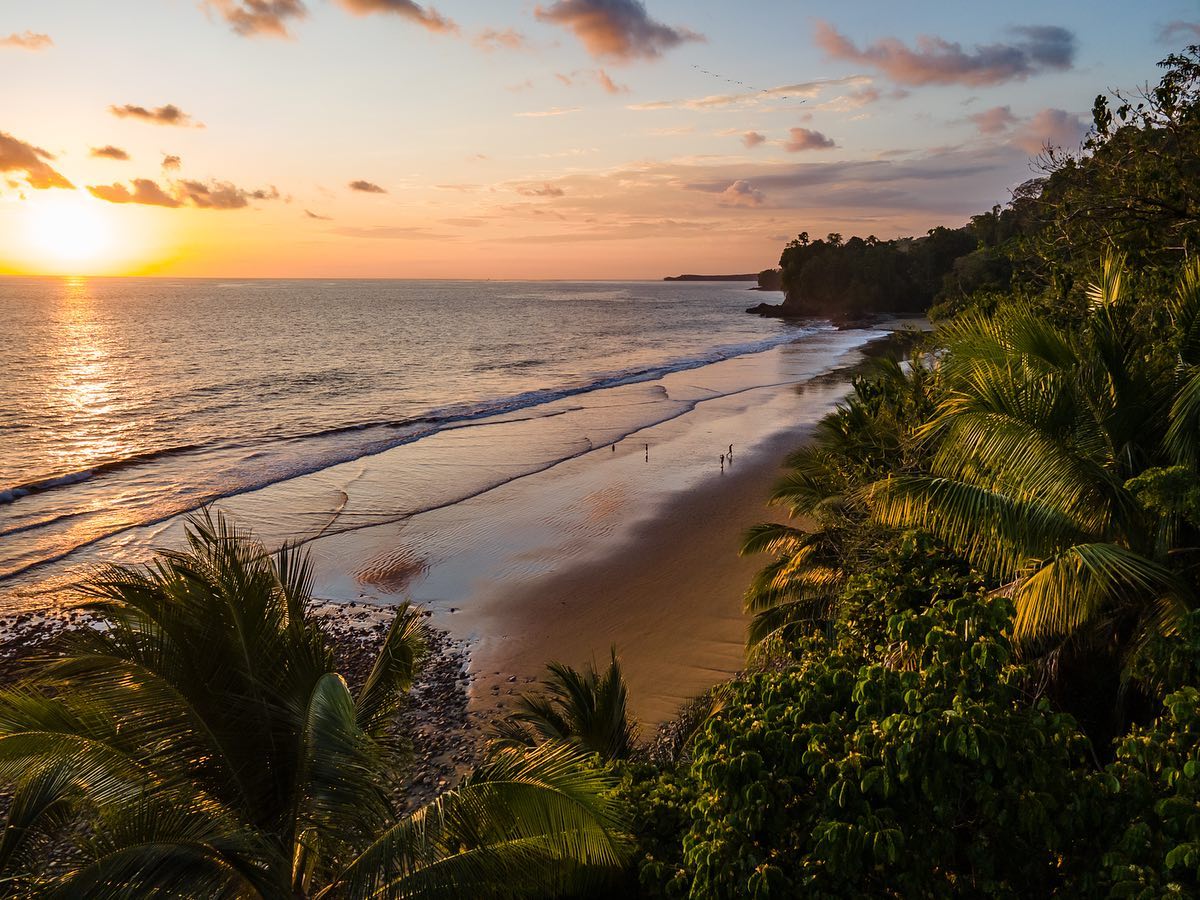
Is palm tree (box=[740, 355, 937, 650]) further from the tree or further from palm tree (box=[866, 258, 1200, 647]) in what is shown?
the tree

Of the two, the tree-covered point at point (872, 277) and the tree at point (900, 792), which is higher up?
the tree-covered point at point (872, 277)

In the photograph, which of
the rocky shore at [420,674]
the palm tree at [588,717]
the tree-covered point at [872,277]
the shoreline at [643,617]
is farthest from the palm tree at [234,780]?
the tree-covered point at [872,277]

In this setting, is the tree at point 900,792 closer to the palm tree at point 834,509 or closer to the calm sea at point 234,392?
the palm tree at point 834,509

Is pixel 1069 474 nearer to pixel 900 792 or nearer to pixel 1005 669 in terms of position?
pixel 1005 669

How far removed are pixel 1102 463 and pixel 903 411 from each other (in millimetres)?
4784

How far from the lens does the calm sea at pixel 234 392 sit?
85.1 feet

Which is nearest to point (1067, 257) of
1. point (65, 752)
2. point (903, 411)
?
point (903, 411)

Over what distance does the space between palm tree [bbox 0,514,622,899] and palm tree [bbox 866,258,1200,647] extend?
381 centimetres

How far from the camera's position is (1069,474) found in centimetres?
659

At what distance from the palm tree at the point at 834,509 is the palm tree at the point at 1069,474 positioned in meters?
2.62

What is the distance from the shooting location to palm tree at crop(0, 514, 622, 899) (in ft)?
17.0

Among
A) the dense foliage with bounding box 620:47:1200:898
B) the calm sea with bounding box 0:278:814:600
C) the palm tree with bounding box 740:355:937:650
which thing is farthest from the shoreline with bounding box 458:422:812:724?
the calm sea with bounding box 0:278:814:600

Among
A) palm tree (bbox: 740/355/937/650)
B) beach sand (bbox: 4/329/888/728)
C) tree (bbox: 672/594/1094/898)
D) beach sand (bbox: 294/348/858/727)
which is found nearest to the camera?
tree (bbox: 672/594/1094/898)

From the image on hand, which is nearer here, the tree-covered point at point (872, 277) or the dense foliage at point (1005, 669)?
the dense foliage at point (1005, 669)
